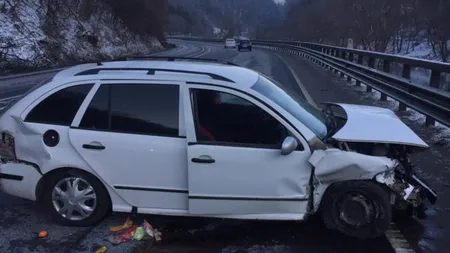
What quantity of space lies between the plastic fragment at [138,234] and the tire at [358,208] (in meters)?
1.55

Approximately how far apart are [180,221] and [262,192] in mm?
915

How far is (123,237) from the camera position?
4.19 meters

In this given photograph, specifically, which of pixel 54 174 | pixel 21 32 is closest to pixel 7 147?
pixel 54 174

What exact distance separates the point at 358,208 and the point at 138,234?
1859 mm

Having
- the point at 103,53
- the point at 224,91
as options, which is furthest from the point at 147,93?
the point at 103,53

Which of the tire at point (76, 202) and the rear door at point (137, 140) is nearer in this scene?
the rear door at point (137, 140)

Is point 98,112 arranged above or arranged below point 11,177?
above

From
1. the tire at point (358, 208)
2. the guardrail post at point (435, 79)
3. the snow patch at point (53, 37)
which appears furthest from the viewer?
the snow patch at point (53, 37)

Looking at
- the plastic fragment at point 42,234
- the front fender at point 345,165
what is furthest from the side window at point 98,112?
the front fender at point 345,165

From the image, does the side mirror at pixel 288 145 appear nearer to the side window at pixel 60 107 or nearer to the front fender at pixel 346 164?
the front fender at pixel 346 164

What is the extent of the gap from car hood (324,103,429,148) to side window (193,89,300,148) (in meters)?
0.55

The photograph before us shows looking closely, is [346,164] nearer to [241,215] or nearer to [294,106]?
[294,106]

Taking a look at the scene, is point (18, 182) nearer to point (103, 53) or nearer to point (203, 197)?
point (203, 197)

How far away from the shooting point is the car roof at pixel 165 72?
4387 millimetres
